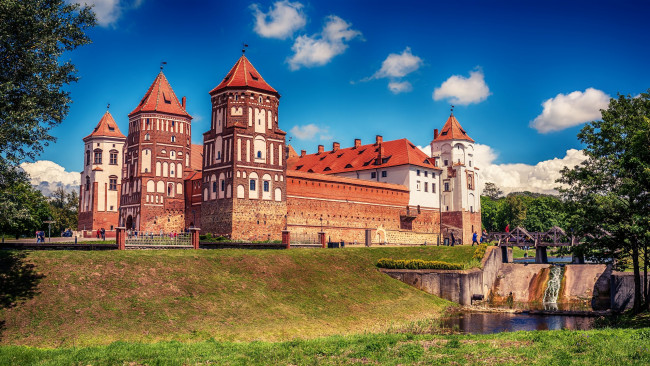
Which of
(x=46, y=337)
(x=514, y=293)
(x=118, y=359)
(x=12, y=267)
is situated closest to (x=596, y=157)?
(x=514, y=293)

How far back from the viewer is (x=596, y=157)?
27000mm

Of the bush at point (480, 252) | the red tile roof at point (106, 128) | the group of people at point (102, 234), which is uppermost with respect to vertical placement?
the red tile roof at point (106, 128)

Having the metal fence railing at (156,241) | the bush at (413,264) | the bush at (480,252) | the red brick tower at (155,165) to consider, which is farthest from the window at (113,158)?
the bush at (480,252)

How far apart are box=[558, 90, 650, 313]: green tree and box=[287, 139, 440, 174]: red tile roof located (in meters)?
48.4

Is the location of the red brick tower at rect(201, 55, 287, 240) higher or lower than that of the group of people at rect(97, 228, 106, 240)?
higher

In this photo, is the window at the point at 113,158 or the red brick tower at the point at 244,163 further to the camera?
the window at the point at 113,158

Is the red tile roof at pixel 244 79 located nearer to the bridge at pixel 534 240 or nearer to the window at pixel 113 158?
the window at pixel 113 158

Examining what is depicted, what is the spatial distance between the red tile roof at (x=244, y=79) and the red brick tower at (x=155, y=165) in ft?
42.3

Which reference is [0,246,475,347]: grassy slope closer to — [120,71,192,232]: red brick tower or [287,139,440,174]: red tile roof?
[120,71,192,232]: red brick tower

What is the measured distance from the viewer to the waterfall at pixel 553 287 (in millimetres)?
41166

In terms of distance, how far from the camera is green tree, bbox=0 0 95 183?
776 inches

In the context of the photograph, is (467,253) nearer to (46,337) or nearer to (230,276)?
(230,276)

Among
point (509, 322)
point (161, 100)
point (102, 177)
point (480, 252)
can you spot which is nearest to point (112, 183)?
point (102, 177)

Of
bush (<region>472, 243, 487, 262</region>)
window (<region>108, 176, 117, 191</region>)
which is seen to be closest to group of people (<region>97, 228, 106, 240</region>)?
window (<region>108, 176, 117, 191</region>)
